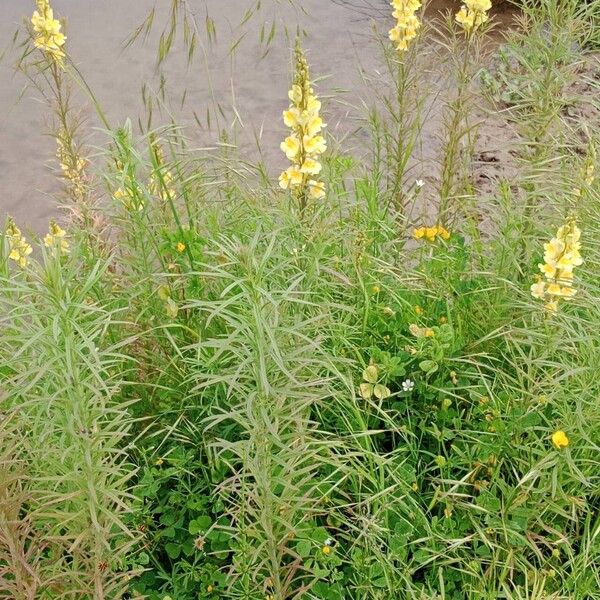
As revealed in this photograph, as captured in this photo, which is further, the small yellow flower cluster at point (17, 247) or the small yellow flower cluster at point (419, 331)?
the small yellow flower cluster at point (17, 247)

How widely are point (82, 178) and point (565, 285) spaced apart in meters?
1.66

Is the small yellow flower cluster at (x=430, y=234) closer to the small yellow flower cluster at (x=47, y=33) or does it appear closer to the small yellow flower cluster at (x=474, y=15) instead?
the small yellow flower cluster at (x=474, y=15)

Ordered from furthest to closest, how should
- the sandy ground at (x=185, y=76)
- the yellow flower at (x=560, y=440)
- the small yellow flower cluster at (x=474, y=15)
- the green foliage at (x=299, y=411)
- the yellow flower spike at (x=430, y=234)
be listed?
the sandy ground at (x=185, y=76) < the small yellow flower cluster at (x=474, y=15) < the yellow flower spike at (x=430, y=234) < the yellow flower at (x=560, y=440) < the green foliage at (x=299, y=411)

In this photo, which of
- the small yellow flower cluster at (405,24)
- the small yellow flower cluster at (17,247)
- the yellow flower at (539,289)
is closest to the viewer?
the yellow flower at (539,289)

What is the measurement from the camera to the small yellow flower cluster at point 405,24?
2672 millimetres

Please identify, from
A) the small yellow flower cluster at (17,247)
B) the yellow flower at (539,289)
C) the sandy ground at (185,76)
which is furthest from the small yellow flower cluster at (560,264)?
the sandy ground at (185,76)

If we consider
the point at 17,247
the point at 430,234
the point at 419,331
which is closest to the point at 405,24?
the point at 430,234

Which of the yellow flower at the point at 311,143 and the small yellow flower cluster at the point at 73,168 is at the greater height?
the small yellow flower cluster at the point at 73,168

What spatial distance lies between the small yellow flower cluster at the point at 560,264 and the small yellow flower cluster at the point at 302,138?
58 centimetres

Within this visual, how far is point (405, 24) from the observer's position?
2678 mm

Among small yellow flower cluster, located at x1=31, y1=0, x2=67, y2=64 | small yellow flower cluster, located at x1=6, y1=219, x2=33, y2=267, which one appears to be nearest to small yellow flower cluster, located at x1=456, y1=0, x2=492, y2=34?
small yellow flower cluster, located at x1=31, y1=0, x2=67, y2=64

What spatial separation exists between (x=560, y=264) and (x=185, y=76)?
289 centimetres

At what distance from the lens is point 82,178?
265 cm

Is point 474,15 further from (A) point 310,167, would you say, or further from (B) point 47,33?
(B) point 47,33
